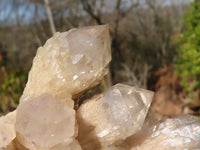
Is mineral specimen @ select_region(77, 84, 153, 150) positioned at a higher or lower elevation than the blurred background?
higher

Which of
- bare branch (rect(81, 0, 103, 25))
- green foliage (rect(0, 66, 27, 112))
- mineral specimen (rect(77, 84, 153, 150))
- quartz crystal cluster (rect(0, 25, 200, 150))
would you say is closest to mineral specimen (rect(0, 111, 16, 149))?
quartz crystal cluster (rect(0, 25, 200, 150))

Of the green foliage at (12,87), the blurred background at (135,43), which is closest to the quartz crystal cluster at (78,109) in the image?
the blurred background at (135,43)

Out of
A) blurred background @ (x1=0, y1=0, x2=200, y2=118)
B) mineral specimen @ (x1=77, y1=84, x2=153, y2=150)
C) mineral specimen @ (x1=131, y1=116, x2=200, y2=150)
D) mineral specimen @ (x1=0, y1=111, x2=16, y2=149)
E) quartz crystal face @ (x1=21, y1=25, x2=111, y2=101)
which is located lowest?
blurred background @ (x1=0, y1=0, x2=200, y2=118)

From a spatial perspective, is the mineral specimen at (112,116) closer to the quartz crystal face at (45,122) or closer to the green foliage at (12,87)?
the quartz crystal face at (45,122)

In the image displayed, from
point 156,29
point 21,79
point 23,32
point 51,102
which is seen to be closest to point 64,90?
point 51,102

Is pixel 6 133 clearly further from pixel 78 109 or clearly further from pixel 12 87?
pixel 12 87

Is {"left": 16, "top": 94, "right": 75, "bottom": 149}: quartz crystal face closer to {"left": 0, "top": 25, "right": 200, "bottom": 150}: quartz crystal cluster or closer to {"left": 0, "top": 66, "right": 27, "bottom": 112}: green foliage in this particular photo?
{"left": 0, "top": 25, "right": 200, "bottom": 150}: quartz crystal cluster

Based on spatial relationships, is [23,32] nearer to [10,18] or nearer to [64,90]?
[10,18]
